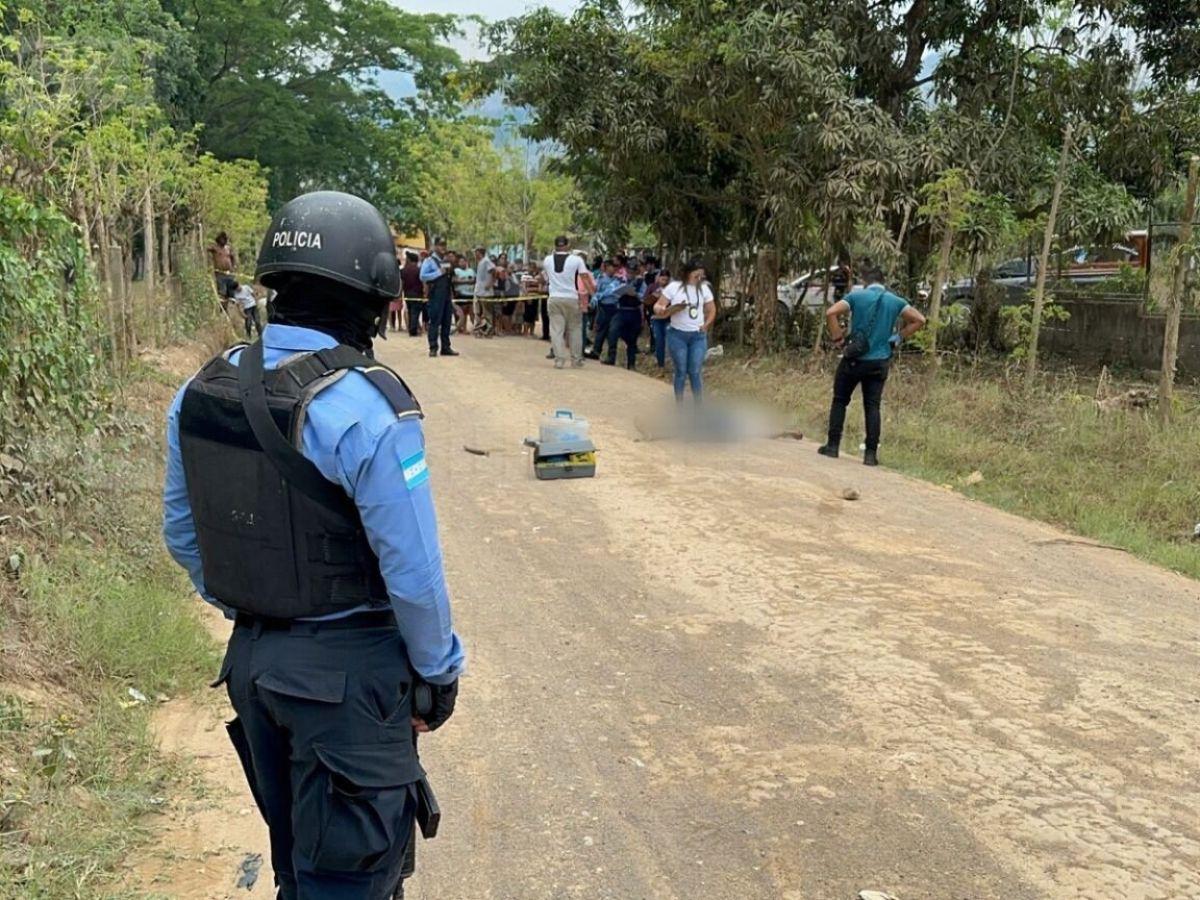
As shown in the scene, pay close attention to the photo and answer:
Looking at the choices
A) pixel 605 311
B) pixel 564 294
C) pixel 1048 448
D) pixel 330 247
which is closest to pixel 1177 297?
pixel 1048 448

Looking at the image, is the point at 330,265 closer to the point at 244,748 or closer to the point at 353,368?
the point at 353,368

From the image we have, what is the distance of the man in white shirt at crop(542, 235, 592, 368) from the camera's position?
15.0 m

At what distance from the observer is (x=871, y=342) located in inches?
372

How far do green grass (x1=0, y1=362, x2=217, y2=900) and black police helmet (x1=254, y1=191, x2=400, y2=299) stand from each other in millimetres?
1892

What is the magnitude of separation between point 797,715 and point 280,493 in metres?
2.82

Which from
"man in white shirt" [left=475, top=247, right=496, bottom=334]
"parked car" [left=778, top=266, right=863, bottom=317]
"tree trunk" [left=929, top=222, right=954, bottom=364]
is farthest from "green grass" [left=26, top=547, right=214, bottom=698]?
"man in white shirt" [left=475, top=247, right=496, bottom=334]

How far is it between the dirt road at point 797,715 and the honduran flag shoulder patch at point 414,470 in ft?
5.28

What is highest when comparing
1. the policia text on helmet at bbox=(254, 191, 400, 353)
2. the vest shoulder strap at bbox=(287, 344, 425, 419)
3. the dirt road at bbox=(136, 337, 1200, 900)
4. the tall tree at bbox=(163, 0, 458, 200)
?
the tall tree at bbox=(163, 0, 458, 200)

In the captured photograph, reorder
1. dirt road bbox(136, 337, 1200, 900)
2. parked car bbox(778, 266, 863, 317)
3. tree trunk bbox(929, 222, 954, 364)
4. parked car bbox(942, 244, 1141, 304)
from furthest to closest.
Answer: parked car bbox(778, 266, 863, 317), parked car bbox(942, 244, 1141, 304), tree trunk bbox(929, 222, 954, 364), dirt road bbox(136, 337, 1200, 900)

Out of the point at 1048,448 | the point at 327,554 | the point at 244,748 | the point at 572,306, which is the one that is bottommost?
the point at 1048,448

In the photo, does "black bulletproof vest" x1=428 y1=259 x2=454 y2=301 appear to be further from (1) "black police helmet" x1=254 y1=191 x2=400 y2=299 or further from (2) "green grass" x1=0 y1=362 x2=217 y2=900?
(1) "black police helmet" x1=254 y1=191 x2=400 y2=299

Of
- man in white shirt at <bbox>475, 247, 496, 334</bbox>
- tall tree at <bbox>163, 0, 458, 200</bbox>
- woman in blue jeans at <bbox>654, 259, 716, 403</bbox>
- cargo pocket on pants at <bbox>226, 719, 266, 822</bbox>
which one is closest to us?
cargo pocket on pants at <bbox>226, 719, 266, 822</bbox>

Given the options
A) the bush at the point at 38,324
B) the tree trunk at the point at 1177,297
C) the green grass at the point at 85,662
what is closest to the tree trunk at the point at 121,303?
the green grass at the point at 85,662

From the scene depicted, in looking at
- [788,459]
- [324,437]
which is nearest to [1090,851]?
[324,437]
